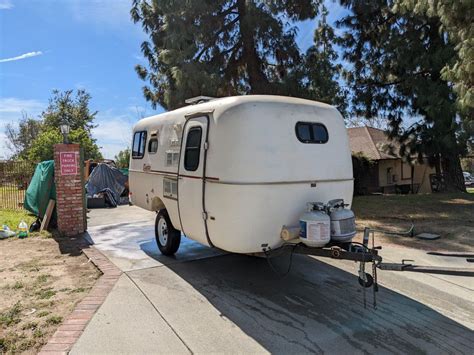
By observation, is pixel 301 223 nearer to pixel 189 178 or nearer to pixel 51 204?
pixel 189 178

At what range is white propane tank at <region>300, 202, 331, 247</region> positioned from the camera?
4.20 m

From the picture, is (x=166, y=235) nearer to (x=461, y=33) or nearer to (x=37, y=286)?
(x=37, y=286)

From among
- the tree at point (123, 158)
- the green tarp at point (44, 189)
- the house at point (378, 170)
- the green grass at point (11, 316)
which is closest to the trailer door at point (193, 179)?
the green grass at point (11, 316)

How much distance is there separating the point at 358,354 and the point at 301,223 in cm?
147

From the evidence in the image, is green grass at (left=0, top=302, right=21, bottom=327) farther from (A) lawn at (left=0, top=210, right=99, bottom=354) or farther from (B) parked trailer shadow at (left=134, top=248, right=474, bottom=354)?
(B) parked trailer shadow at (left=134, top=248, right=474, bottom=354)

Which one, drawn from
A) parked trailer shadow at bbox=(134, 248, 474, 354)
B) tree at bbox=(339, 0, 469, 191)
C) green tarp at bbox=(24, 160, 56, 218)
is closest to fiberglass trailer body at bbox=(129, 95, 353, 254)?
parked trailer shadow at bbox=(134, 248, 474, 354)

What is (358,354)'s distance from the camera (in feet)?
11.1

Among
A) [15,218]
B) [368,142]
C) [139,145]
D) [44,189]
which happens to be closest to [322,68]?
[139,145]

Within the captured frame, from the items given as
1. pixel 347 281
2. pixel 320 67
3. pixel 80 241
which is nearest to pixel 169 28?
pixel 320 67

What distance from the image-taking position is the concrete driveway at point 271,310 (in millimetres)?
3586

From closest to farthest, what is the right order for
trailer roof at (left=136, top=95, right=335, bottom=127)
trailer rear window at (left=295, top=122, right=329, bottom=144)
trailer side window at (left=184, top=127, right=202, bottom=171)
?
trailer roof at (left=136, top=95, right=335, bottom=127)
trailer rear window at (left=295, top=122, right=329, bottom=144)
trailer side window at (left=184, top=127, right=202, bottom=171)

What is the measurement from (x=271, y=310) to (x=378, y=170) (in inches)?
833

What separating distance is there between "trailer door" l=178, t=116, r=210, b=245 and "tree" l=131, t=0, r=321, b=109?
6281mm

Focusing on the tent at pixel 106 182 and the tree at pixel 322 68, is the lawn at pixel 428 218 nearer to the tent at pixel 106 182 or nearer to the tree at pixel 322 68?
the tree at pixel 322 68
